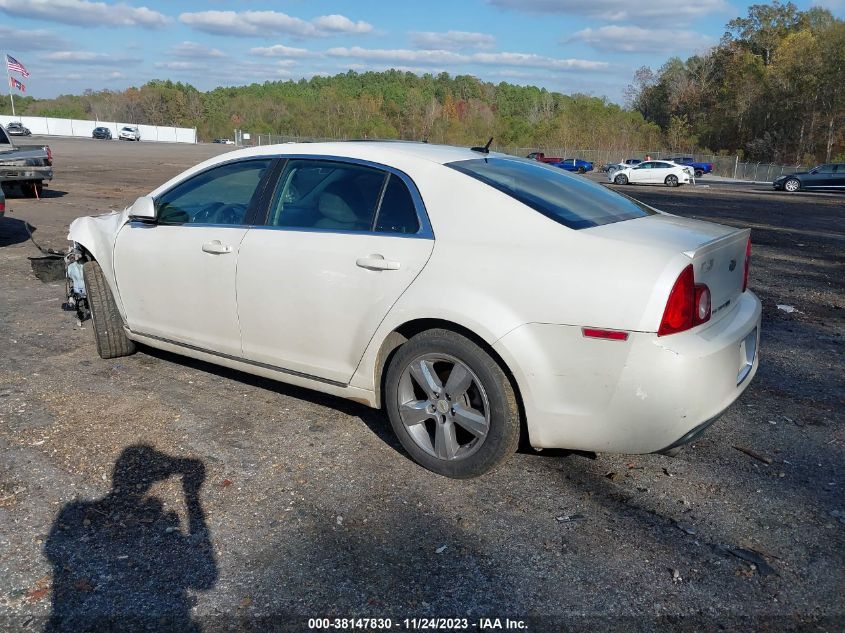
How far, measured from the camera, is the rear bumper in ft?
9.62

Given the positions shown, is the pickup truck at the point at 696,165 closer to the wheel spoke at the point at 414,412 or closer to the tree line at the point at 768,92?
the tree line at the point at 768,92

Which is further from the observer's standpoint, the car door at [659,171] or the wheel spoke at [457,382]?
the car door at [659,171]

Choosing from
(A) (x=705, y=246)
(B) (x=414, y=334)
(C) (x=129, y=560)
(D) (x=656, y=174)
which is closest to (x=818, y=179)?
(D) (x=656, y=174)

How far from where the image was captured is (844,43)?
58531 mm

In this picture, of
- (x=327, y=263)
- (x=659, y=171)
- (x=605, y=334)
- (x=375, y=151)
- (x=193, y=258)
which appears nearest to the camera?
(x=605, y=334)

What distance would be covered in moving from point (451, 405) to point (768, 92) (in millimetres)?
75203

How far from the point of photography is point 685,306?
2969 mm

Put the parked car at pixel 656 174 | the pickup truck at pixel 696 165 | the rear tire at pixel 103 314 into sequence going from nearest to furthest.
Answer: the rear tire at pixel 103 314 → the parked car at pixel 656 174 → the pickup truck at pixel 696 165

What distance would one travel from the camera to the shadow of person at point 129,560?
2508 mm

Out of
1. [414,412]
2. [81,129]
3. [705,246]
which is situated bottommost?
[414,412]

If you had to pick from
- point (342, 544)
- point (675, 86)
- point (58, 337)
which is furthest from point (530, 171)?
point (675, 86)

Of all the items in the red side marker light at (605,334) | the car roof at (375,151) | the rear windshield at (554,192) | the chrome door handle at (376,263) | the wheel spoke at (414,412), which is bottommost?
the wheel spoke at (414,412)

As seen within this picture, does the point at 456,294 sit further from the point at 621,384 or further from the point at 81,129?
the point at 81,129

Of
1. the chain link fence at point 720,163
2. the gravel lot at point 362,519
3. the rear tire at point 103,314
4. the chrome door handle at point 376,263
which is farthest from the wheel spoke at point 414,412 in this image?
the chain link fence at point 720,163
